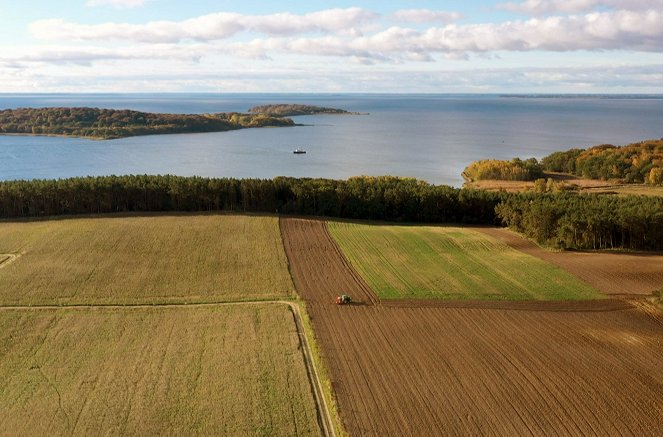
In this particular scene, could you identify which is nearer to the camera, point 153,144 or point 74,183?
point 74,183

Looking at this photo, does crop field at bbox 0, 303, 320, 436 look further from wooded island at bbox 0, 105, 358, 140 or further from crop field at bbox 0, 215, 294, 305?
wooded island at bbox 0, 105, 358, 140

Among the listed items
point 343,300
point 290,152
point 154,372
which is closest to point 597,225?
point 343,300

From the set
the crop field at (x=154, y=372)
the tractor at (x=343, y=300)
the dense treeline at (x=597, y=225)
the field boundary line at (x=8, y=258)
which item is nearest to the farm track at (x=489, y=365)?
the tractor at (x=343, y=300)

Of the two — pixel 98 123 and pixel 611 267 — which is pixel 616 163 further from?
pixel 98 123

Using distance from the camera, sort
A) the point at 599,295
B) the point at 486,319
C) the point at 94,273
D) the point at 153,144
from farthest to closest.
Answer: the point at 153,144
the point at 94,273
the point at 599,295
the point at 486,319

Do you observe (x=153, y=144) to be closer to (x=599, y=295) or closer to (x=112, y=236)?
(x=112, y=236)

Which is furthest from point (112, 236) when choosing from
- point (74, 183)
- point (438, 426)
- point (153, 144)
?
point (153, 144)

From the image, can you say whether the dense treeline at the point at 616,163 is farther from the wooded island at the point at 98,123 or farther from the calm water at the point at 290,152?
the wooded island at the point at 98,123
